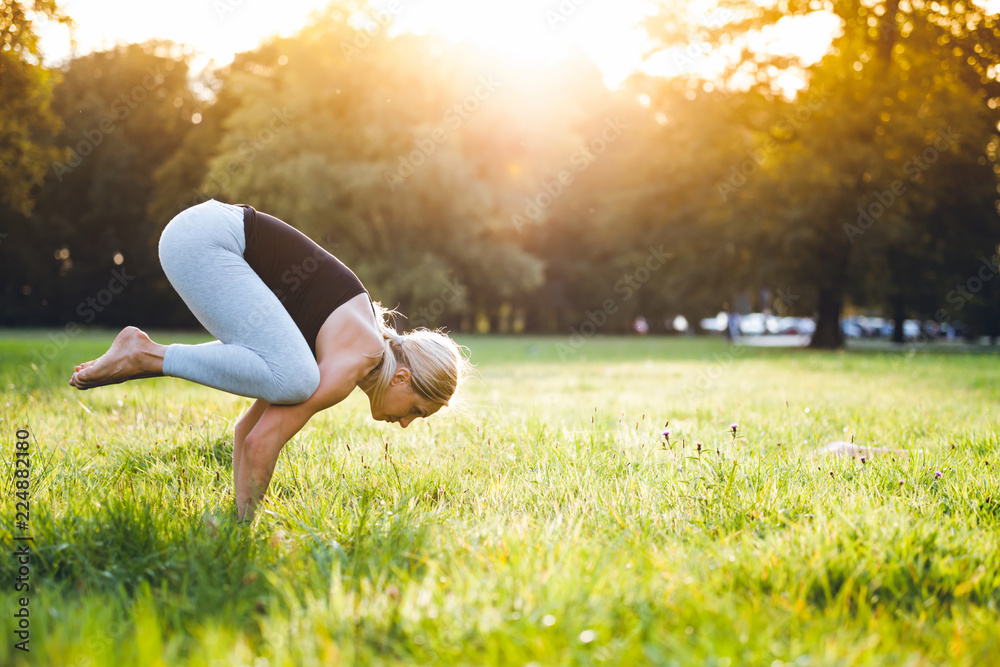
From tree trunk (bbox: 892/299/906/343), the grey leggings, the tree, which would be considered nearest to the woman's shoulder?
the grey leggings

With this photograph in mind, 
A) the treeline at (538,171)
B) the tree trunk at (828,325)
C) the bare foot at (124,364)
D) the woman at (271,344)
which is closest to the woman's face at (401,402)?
the woman at (271,344)

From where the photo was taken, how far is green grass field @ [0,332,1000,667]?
1.72 metres

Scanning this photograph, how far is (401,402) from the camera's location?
3152 mm

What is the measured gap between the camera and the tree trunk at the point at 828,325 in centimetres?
2206

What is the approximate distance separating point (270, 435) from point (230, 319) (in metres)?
0.49

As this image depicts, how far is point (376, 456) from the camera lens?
148 inches

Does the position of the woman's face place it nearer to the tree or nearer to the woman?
the woman

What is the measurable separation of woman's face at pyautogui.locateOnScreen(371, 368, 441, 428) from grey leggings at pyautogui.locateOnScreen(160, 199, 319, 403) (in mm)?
427

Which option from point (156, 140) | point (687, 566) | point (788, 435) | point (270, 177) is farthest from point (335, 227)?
point (687, 566)

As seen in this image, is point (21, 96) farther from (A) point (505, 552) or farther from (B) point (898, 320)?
(B) point (898, 320)

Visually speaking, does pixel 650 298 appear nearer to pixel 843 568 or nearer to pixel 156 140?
pixel 156 140

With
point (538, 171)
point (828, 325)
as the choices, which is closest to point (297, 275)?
point (828, 325)

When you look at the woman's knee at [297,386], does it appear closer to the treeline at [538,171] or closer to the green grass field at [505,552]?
the green grass field at [505,552]

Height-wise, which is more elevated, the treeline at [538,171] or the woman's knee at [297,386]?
the treeline at [538,171]
